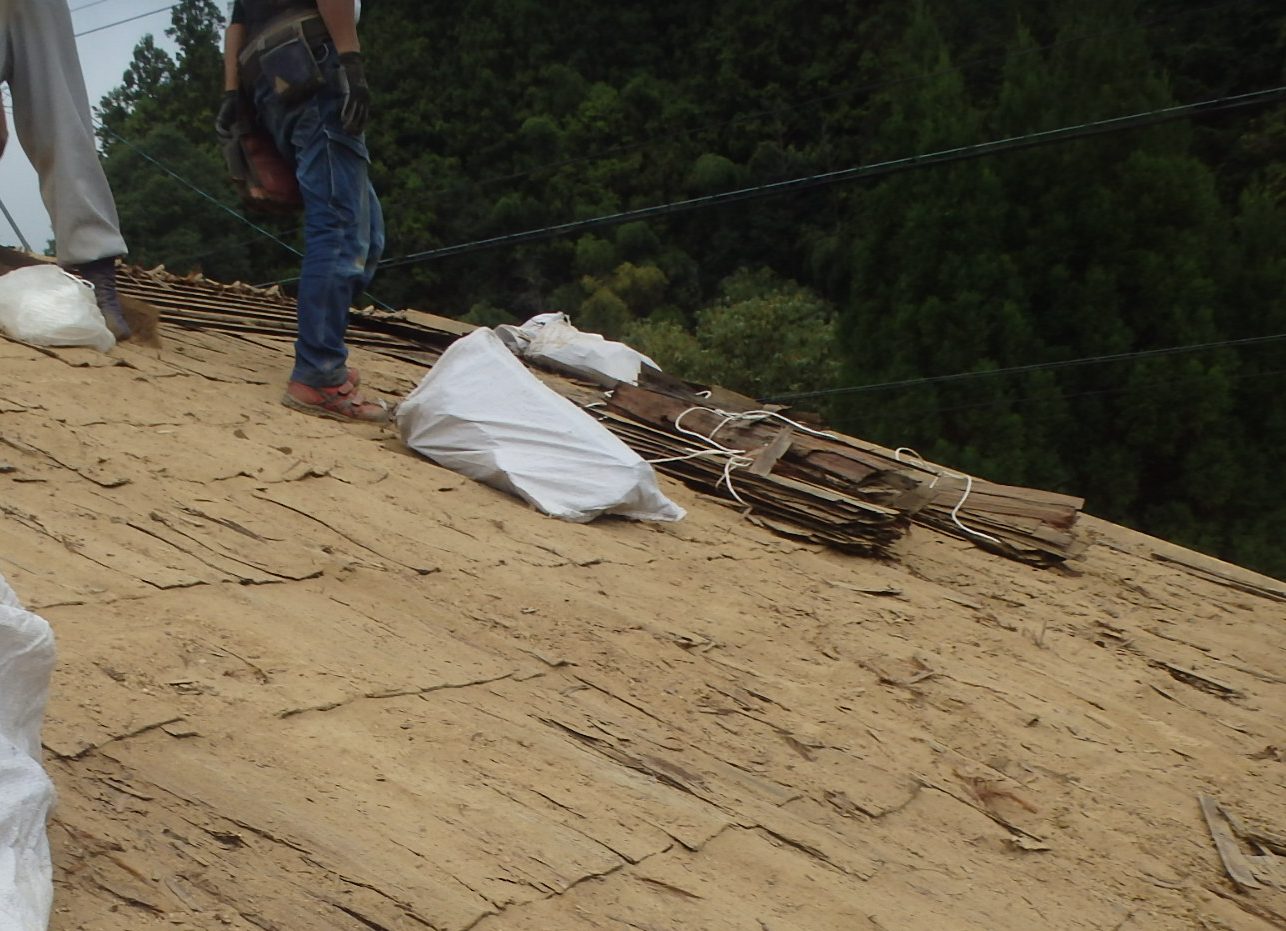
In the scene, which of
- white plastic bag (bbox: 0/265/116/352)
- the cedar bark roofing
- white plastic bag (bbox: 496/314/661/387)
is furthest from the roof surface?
white plastic bag (bbox: 496/314/661/387)

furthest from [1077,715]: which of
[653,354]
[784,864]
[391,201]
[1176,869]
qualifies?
[391,201]

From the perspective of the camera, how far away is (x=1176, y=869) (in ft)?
9.30

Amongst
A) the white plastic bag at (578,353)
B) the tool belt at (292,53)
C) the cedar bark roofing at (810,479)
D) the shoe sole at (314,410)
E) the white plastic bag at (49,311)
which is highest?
the tool belt at (292,53)

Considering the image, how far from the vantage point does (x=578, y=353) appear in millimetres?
6164

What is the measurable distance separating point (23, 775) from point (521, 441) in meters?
2.53

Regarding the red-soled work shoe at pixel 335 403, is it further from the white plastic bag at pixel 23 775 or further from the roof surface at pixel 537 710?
the white plastic bag at pixel 23 775

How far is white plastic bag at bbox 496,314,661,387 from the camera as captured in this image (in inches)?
240

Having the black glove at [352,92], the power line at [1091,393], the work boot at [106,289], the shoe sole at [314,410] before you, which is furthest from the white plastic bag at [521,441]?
the power line at [1091,393]

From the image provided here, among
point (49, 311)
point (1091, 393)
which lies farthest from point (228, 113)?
point (1091, 393)

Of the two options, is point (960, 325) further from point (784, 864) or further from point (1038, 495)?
point (784, 864)

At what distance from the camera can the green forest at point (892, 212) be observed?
15.7 metres

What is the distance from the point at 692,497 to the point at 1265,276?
13.6 m

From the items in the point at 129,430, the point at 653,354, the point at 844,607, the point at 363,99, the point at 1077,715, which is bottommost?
the point at 653,354

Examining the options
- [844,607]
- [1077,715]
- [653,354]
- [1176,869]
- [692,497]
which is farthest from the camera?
[653,354]
